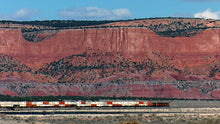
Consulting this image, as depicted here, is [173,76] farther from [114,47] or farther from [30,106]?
[30,106]

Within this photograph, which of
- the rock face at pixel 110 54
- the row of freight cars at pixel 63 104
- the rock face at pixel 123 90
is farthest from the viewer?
the rock face at pixel 110 54

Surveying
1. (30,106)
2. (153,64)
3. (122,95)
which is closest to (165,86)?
(122,95)

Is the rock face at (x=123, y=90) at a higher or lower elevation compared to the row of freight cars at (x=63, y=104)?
lower

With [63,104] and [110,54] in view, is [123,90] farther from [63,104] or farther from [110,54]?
[63,104]

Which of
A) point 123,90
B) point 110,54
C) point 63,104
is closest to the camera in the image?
point 63,104

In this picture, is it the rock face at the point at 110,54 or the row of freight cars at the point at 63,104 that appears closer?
the row of freight cars at the point at 63,104

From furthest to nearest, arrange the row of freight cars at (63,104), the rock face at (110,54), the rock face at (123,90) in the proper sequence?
the rock face at (110,54) → the rock face at (123,90) → the row of freight cars at (63,104)

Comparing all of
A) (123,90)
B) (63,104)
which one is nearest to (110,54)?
(123,90)

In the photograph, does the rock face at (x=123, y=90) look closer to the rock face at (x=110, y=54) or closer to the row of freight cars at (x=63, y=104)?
the rock face at (x=110, y=54)

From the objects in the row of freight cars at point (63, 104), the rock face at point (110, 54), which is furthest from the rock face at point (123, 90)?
the row of freight cars at point (63, 104)
